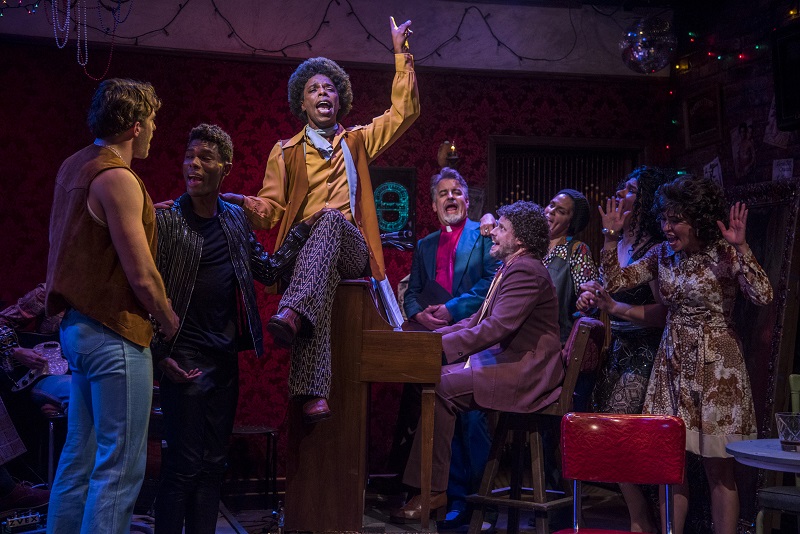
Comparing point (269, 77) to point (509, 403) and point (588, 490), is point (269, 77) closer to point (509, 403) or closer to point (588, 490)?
point (509, 403)

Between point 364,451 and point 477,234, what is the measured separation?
2112 mm

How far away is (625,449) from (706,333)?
47.3 inches

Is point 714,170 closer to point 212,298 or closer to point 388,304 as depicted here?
point 388,304

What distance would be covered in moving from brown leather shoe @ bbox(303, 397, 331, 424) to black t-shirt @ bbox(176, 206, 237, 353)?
40 centimetres

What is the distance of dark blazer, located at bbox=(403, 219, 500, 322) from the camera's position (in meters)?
5.12

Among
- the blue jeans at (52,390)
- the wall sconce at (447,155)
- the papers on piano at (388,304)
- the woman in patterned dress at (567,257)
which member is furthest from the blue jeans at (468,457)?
the blue jeans at (52,390)

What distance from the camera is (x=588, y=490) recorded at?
6168 mm

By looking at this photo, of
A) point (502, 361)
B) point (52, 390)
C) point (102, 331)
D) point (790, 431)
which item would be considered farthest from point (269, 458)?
point (790, 431)

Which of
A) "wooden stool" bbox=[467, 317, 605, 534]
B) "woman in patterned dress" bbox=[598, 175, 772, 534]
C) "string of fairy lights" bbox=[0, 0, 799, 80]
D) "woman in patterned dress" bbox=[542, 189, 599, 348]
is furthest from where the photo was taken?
"string of fairy lights" bbox=[0, 0, 799, 80]

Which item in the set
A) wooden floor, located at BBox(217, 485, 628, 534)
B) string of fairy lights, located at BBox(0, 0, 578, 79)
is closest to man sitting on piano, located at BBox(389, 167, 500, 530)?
wooden floor, located at BBox(217, 485, 628, 534)

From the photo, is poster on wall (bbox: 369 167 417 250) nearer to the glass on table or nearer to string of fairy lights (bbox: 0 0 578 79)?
string of fairy lights (bbox: 0 0 578 79)

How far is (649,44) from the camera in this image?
588 centimetres

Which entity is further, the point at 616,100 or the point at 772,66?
the point at 616,100

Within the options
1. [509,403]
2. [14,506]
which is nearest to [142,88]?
[509,403]
